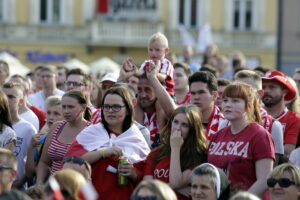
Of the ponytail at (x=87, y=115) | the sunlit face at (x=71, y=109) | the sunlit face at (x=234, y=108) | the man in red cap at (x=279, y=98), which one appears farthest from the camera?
the ponytail at (x=87, y=115)

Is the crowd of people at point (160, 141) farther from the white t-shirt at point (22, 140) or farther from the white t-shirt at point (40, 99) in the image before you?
the white t-shirt at point (40, 99)

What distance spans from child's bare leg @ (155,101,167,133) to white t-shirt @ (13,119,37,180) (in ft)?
5.11

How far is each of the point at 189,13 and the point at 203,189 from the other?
35872 mm

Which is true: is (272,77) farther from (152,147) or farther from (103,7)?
(103,7)

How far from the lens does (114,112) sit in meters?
9.61

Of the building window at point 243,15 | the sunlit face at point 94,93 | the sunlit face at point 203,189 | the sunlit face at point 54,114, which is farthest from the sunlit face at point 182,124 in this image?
the building window at point 243,15

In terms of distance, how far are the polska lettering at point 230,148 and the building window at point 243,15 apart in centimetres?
3524

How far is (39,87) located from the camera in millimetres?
16250

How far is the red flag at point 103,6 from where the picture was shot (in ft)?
140

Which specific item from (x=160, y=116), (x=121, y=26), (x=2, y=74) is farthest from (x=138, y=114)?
(x=121, y=26)

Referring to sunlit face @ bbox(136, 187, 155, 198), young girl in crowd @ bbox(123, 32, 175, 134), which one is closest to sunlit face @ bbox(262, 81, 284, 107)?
young girl in crowd @ bbox(123, 32, 175, 134)

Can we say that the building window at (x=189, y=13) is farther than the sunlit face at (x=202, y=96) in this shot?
Yes

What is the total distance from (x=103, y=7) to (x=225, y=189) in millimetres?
34800

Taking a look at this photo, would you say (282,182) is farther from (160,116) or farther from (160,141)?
(160,116)
